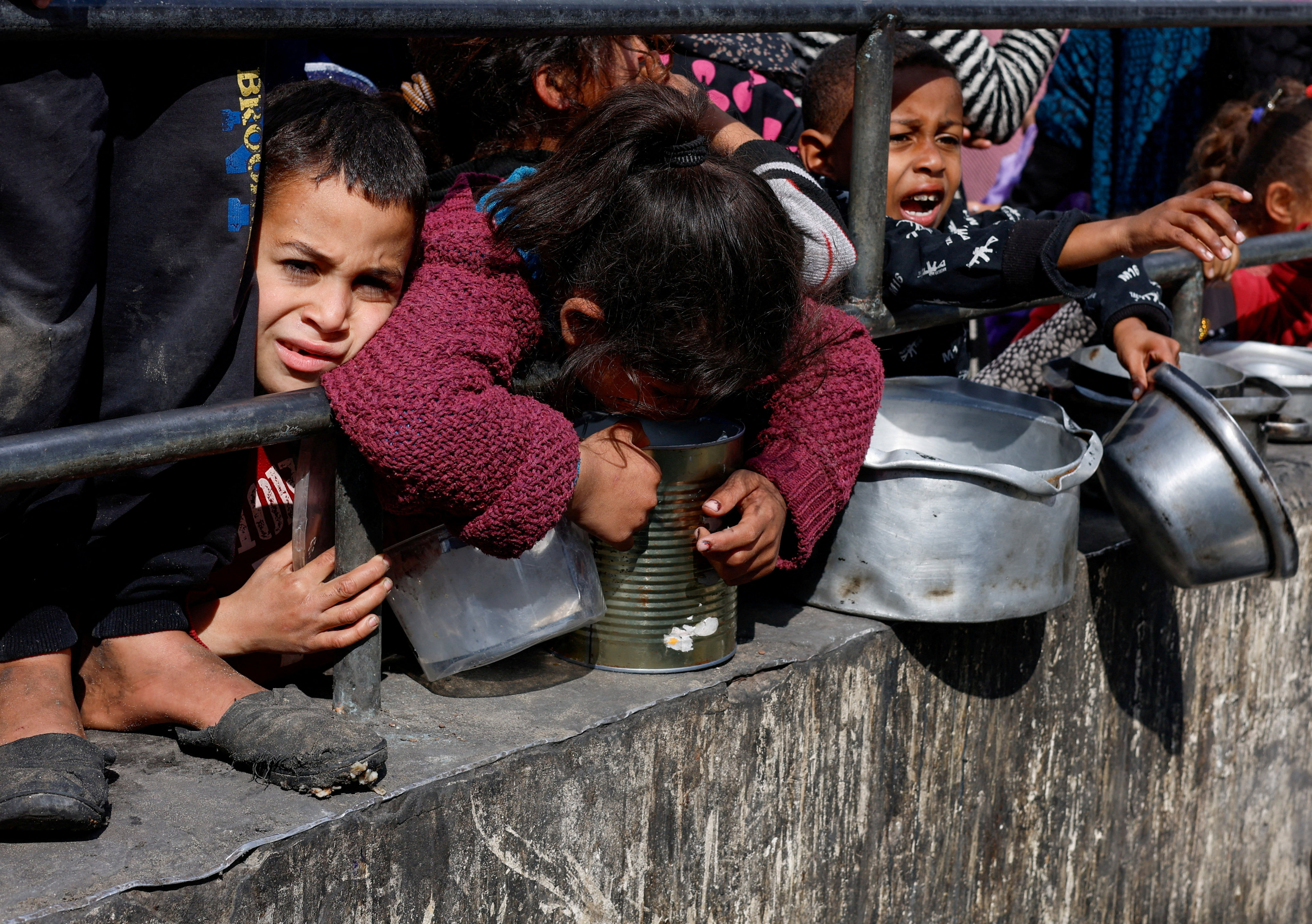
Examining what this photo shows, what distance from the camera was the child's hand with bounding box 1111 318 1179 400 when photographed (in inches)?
93.3

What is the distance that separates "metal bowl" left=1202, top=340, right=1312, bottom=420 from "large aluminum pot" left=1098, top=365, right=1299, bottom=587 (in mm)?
929

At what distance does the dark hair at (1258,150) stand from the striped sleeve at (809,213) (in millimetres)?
2295

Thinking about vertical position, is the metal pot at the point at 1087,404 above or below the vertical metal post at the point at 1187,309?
below

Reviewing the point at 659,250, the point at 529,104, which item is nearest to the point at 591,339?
the point at 659,250

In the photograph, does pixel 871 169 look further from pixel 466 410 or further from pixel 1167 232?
pixel 466 410

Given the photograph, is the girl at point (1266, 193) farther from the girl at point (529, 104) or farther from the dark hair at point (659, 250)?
the dark hair at point (659, 250)

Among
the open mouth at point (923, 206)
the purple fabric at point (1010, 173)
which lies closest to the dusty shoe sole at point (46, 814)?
Result: the open mouth at point (923, 206)

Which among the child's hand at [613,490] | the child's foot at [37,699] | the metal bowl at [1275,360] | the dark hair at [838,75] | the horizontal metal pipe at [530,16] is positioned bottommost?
the metal bowl at [1275,360]

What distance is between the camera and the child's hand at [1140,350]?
2369 mm

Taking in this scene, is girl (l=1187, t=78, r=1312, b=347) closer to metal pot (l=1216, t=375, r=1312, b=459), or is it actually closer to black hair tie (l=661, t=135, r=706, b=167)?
metal pot (l=1216, t=375, r=1312, b=459)

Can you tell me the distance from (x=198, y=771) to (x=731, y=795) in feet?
2.30

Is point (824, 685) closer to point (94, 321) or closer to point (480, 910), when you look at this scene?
point (480, 910)

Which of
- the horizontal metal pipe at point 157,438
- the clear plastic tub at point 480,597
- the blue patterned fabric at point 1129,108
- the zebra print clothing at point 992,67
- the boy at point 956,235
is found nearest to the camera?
the horizontal metal pipe at point 157,438

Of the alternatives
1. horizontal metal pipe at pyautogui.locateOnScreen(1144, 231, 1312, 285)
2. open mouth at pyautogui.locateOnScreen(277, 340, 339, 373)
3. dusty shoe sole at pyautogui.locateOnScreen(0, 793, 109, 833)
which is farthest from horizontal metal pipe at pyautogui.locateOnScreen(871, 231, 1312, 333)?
dusty shoe sole at pyautogui.locateOnScreen(0, 793, 109, 833)
